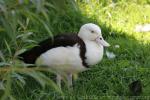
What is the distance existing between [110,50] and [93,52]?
95 cm

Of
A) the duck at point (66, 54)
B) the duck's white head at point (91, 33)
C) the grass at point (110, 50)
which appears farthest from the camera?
the duck's white head at point (91, 33)

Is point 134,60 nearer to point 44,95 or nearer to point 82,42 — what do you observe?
point 82,42

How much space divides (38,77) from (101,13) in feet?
14.2

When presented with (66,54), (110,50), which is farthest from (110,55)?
(66,54)

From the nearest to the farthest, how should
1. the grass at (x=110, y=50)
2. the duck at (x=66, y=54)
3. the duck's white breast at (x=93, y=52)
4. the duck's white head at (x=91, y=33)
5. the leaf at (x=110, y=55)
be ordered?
the grass at (x=110, y=50), the duck at (x=66, y=54), the duck's white breast at (x=93, y=52), the duck's white head at (x=91, y=33), the leaf at (x=110, y=55)

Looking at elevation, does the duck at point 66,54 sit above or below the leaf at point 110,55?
above

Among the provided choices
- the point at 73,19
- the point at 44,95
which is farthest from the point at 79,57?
the point at 73,19

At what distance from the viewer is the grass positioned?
4.20 meters

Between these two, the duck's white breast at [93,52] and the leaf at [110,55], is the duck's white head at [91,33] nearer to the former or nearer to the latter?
the duck's white breast at [93,52]

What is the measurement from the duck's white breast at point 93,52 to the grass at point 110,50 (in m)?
0.21

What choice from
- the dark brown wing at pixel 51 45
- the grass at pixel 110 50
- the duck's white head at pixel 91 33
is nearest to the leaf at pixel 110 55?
the grass at pixel 110 50

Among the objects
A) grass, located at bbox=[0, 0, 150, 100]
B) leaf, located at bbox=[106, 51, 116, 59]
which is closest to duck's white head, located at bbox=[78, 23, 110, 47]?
grass, located at bbox=[0, 0, 150, 100]

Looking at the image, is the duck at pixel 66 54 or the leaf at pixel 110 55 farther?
the leaf at pixel 110 55

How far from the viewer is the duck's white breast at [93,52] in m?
4.43
